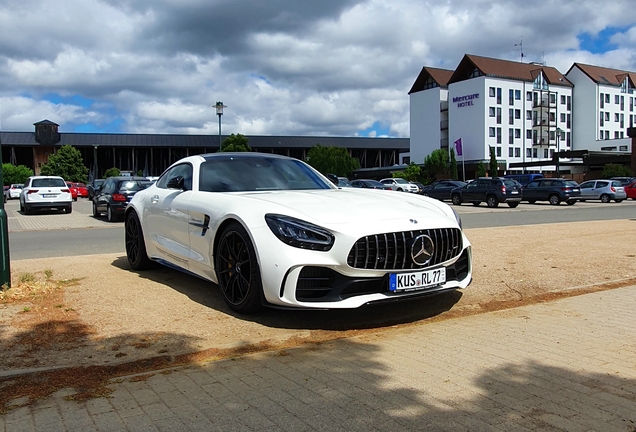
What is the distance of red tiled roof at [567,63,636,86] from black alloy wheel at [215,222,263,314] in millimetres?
100403

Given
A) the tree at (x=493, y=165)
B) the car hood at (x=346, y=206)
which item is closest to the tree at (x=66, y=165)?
the tree at (x=493, y=165)

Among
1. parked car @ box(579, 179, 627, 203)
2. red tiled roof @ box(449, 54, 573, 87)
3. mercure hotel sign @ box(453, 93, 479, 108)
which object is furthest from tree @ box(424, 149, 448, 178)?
parked car @ box(579, 179, 627, 203)

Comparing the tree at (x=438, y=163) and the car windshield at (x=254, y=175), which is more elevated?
the tree at (x=438, y=163)

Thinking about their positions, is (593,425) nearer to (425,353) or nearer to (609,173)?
(425,353)

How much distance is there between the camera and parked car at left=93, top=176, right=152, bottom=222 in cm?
1900

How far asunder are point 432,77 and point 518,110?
1465 centimetres

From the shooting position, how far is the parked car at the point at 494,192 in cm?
2895

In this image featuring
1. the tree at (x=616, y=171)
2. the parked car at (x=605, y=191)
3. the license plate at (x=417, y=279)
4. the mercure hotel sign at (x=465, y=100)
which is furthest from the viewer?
the mercure hotel sign at (x=465, y=100)

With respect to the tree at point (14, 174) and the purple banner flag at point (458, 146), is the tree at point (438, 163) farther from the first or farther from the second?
the tree at point (14, 174)

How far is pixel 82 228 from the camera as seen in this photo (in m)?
16.8

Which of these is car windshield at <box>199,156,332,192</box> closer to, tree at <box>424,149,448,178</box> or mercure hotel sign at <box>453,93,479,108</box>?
tree at <box>424,149,448,178</box>

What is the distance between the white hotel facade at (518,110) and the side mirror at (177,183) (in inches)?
3099

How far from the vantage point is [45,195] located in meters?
24.0

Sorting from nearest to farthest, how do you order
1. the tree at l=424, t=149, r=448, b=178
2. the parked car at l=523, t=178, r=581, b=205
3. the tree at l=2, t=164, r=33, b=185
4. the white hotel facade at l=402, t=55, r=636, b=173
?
the parked car at l=523, t=178, r=581, b=205 < the tree at l=2, t=164, r=33, b=185 < the tree at l=424, t=149, r=448, b=178 < the white hotel facade at l=402, t=55, r=636, b=173
